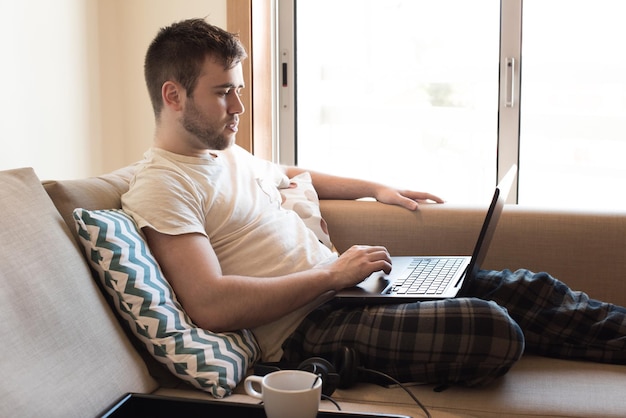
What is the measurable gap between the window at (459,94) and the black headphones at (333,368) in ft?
6.15

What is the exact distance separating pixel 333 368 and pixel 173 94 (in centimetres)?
80

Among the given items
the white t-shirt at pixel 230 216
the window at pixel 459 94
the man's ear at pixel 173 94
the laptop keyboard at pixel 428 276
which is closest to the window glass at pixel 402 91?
the window at pixel 459 94

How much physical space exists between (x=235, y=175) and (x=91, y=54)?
147 cm

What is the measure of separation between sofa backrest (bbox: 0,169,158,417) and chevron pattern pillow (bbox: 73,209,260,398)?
33 millimetres

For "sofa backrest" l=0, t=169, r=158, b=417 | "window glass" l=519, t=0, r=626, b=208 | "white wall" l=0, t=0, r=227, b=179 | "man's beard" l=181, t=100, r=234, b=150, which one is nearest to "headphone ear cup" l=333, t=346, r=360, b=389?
"sofa backrest" l=0, t=169, r=158, b=417

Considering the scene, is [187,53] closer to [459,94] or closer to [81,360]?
[81,360]

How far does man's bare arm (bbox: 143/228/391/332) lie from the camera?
5.44 ft

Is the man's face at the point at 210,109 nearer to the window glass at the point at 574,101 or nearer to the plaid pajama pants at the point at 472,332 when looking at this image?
the plaid pajama pants at the point at 472,332

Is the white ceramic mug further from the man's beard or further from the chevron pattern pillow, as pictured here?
the man's beard

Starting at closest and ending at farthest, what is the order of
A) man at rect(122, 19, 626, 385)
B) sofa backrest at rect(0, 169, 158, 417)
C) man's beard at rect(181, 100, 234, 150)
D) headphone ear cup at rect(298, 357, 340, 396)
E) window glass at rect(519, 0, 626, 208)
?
sofa backrest at rect(0, 169, 158, 417), headphone ear cup at rect(298, 357, 340, 396), man at rect(122, 19, 626, 385), man's beard at rect(181, 100, 234, 150), window glass at rect(519, 0, 626, 208)

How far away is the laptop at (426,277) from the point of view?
177cm

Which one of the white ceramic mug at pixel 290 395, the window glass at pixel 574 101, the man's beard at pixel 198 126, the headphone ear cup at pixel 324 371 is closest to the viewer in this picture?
the white ceramic mug at pixel 290 395

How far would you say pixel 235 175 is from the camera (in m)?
2.05

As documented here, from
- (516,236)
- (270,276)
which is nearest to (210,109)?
(270,276)
